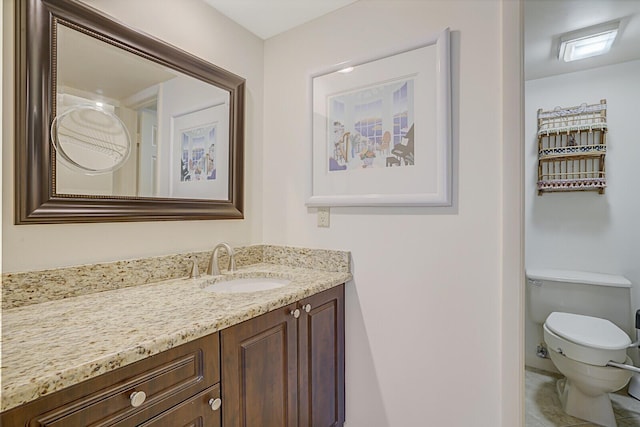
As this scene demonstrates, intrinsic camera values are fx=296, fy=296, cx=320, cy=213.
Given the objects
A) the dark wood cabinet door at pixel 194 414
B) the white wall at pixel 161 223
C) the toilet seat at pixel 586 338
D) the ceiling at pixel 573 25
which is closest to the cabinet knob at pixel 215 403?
the dark wood cabinet door at pixel 194 414

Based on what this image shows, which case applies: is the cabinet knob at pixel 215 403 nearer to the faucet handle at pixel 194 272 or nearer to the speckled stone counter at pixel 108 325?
the speckled stone counter at pixel 108 325

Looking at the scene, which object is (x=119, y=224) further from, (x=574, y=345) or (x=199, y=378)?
(x=574, y=345)

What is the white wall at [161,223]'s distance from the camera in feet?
3.18

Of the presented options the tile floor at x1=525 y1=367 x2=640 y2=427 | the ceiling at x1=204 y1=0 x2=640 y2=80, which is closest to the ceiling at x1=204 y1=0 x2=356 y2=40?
the ceiling at x1=204 y1=0 x2=640 y2=80

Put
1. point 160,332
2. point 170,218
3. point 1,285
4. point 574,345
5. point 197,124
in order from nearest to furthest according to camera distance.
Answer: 1. point 160,332
2. point 1,285
3. point 170,218
4. point 197,124
5. point 574,345

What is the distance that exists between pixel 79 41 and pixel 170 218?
0.75m

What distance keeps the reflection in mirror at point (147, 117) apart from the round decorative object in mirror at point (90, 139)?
18 mm

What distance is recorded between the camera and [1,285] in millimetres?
931

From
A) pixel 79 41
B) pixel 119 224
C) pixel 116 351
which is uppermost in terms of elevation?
pixel 79 41

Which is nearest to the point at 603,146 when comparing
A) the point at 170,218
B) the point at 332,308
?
the point at 332,308

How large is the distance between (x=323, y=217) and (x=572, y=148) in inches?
76.2

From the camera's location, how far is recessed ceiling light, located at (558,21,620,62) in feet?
5.64

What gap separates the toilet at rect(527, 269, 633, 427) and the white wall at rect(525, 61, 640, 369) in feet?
0.43

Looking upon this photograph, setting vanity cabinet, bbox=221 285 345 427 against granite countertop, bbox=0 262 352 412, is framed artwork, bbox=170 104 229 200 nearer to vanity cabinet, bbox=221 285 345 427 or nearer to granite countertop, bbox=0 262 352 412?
granite countertop, bbox=0 262 352 412
